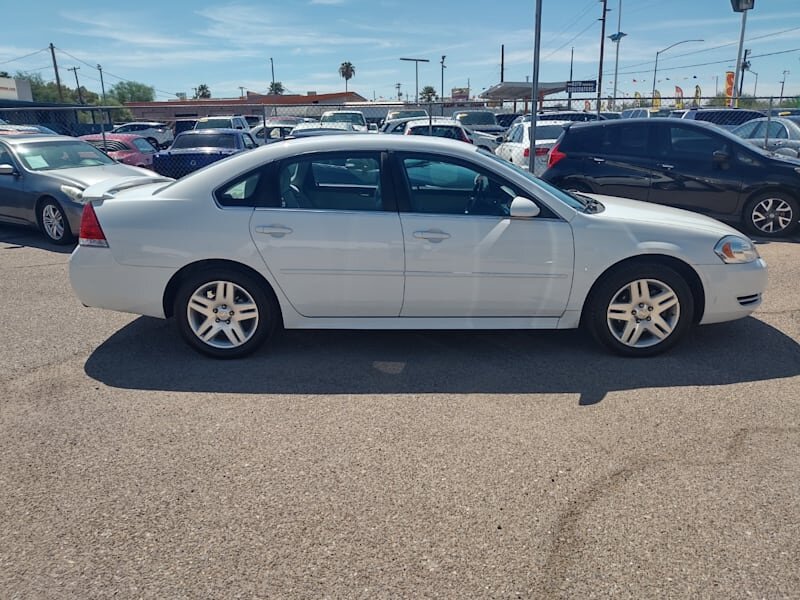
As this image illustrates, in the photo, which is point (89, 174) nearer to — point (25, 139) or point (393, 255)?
point (25, 139)

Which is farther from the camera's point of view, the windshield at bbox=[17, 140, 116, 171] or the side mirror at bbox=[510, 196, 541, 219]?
the windshield at bbox=[17, 140, 116, 171]

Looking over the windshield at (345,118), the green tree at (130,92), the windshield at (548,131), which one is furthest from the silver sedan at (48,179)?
the green tree at (130,92)

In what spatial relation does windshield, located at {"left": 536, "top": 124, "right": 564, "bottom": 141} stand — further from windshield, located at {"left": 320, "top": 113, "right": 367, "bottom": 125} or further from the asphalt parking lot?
the asphalt parking lot

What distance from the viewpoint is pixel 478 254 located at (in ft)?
14.6

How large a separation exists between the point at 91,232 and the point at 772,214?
27.8ft

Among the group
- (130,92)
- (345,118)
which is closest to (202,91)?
(130,92)

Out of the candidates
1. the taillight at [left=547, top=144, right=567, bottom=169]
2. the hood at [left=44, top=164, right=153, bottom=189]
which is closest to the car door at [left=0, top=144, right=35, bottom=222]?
the hood at [left=44, top=164, right=153, bottom=189]

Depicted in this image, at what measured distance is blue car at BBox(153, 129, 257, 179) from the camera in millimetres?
12930

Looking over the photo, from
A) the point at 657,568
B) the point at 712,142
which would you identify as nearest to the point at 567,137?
the point at 712,142

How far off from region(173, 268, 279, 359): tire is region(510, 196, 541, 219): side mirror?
1.78 m

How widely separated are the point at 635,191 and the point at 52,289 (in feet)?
24.5

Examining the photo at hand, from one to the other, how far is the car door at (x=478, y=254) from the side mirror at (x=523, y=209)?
3.5 inches

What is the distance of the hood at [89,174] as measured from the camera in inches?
348

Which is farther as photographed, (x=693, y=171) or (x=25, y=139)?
(x=25, y=139)
